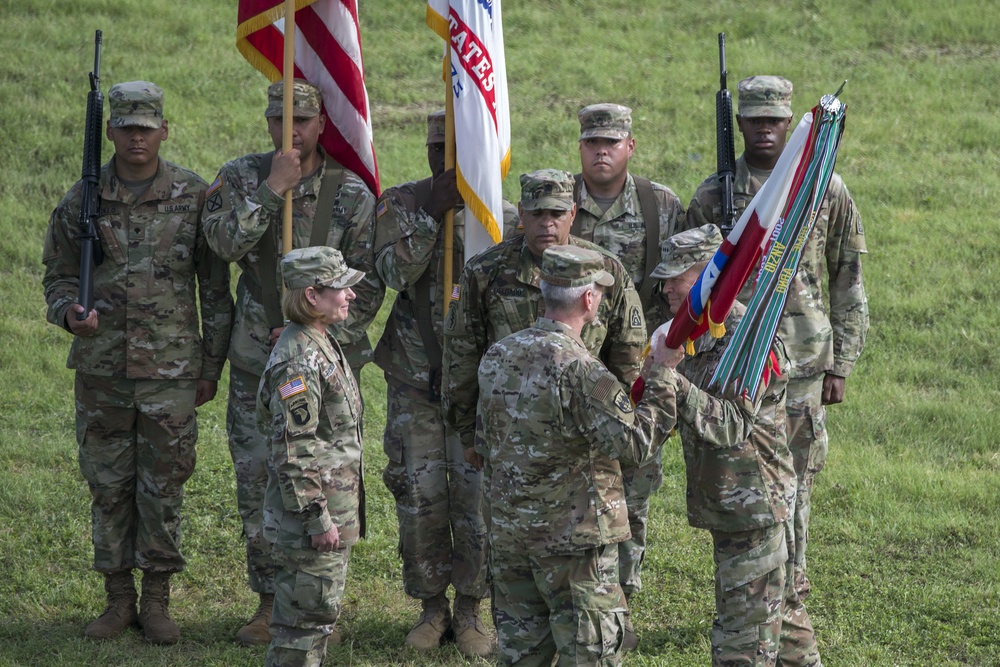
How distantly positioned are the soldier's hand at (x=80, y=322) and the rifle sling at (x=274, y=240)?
0.92 meters

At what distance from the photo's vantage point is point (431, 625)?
7.18m

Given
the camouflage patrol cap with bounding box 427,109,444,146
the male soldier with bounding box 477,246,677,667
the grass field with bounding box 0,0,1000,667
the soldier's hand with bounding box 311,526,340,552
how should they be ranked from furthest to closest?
1. the grass field with bounding box 0,0,1000,667
2. the camouflage patrol cap with bounding box 427,109,444,146
3. the soldier's hand with bounding box 311,526,340,552
4. the male soldier with bounding box 477,246,677,667

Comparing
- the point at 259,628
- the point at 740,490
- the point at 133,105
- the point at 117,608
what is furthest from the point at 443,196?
the point at 117,608

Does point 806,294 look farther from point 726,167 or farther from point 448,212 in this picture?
point 448,212

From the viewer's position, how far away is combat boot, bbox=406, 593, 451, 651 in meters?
7.10

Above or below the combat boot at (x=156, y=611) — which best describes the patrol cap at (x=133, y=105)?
above

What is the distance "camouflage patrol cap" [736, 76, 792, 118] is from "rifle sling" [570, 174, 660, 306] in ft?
2.29

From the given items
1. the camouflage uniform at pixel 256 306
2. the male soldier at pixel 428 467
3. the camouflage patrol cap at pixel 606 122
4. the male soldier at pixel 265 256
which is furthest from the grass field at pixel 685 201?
the camouflage patrol cap at pixel 606 122

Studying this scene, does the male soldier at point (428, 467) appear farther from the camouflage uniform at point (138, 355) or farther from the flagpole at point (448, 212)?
the camouflage uniform at point (138, 355)

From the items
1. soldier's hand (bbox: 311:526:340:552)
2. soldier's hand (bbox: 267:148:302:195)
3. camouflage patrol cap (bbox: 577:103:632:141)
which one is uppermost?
camouflage patrol cap (bbox: 577:103:632:141)

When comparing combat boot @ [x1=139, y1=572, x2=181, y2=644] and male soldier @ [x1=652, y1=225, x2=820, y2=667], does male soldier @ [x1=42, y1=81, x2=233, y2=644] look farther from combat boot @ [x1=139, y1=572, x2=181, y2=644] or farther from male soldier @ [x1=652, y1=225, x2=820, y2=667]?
male soldier @ [x1=652, y1=225, x2=820, y2=667]

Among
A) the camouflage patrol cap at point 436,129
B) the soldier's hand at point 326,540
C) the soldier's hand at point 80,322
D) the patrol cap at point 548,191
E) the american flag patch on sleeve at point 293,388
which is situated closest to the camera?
the american flag patch on sleeve at point 293,388

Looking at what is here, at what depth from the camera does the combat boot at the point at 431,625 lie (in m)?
7.10

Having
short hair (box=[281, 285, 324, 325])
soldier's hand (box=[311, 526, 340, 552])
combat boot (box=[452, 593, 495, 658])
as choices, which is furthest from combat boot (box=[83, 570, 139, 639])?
short hair (box=[281, 285, 324, 325])
